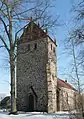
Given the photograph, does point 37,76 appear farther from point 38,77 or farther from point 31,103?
point 31,103

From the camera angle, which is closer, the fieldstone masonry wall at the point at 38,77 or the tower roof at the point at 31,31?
the tower roof at the point at 31,31

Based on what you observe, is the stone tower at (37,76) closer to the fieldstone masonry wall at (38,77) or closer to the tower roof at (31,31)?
the fieldstone masonry wall at (38,77)

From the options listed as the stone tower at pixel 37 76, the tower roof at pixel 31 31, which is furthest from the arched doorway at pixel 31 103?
the tower roof at pixel 31 31

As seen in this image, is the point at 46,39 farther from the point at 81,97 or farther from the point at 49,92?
the point at 81,97

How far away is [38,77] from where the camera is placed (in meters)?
44.9

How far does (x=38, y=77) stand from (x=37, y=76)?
29 cm

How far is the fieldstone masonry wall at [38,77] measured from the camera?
4375cm

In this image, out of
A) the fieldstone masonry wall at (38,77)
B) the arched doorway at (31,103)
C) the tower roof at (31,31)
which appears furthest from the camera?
the arched doorway at (31,103)

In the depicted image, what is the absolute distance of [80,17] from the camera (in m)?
11.9

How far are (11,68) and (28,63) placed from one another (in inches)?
996

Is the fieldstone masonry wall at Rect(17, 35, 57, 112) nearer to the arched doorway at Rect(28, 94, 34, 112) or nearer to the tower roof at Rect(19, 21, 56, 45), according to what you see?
the arched doorway at Rect(28, 94, 34, 112)

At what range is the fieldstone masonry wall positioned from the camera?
43.8 meters

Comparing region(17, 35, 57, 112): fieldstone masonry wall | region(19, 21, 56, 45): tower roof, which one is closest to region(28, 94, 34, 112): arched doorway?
region(17, 35, 57, 112): fieldstone masonry wall

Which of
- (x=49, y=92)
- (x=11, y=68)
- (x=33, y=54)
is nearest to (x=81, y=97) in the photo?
(x=11, y=68)
